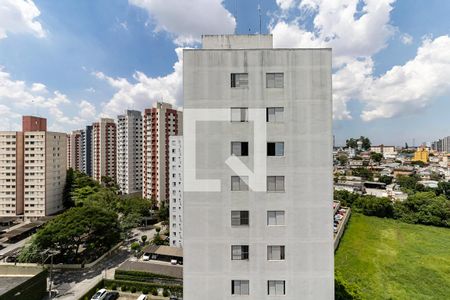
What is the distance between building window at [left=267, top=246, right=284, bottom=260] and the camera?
1001 cm

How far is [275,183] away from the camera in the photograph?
10.0 m

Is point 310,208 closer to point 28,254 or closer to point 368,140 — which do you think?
point 28,254

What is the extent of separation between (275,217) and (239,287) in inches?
132

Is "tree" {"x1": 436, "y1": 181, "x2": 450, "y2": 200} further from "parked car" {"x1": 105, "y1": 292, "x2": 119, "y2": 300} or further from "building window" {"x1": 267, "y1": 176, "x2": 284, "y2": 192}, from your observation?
"parked car" {"x1": 105, "y1": 292, "x2": 119, "y2": 300}

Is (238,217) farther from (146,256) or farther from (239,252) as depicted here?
(146,256)

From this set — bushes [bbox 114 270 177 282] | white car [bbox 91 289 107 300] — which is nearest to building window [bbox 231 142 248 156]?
bushes [bbox 114 270 177 282]

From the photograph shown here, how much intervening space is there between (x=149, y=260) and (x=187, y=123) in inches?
1082

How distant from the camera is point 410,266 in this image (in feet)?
104

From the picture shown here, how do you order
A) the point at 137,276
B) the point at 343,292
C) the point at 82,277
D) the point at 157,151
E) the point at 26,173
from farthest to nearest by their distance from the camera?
the point at 157,151 < the point at 26,173 < the point at 82,277 < the point at 137,276 < the point at 343,292

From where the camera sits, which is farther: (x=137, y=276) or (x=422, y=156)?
(x=422, y=156)

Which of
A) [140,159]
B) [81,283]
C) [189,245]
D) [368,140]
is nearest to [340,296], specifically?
[189,245]

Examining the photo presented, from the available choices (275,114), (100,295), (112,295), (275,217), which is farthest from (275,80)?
(112,295)

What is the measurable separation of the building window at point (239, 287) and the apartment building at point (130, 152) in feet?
190

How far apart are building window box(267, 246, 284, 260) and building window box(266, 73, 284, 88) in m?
6.91
